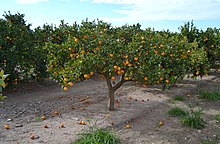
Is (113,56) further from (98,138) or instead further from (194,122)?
(194,122)

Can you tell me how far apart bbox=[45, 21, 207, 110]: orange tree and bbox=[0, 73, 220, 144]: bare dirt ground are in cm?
76

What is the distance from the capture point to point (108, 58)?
4223 millimetres

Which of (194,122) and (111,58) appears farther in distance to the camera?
(194,122)

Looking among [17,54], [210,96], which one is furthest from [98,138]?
[17,54]

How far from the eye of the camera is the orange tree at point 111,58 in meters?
4.21

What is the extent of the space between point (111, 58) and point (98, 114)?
1.38 meters

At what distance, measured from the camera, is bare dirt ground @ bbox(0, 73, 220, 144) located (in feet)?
13.6

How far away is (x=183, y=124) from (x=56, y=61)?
2549mm

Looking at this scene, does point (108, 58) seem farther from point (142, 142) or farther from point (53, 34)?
point (53, 34)

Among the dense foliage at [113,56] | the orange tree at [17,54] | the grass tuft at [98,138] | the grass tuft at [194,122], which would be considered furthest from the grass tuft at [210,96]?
the orange tree at [17,54]

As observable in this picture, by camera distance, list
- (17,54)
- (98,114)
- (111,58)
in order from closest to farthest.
Answer: 1. (111,58)
2. (98,114)
3. (17,54)

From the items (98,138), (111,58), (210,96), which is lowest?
(98,138)

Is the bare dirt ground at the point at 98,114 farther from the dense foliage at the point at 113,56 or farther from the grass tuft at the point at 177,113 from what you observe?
the dense foliage at the point at 113,56

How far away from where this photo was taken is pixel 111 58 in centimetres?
421
